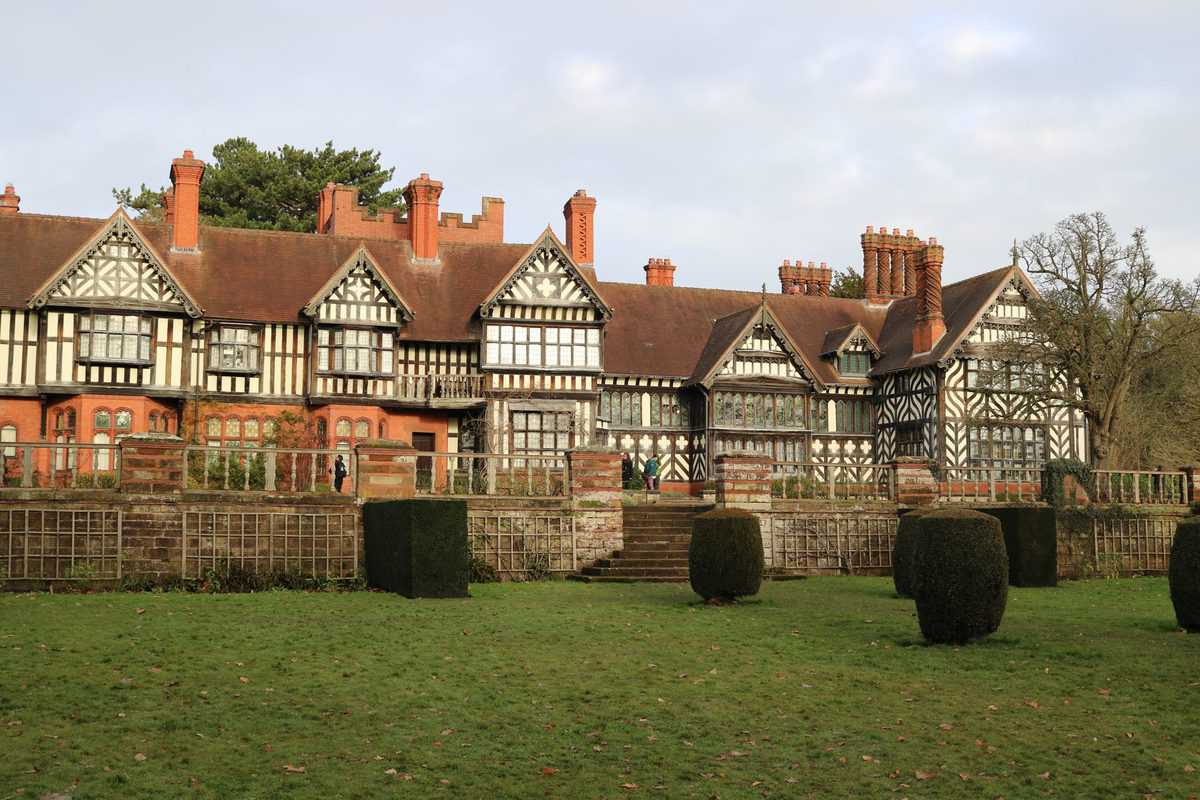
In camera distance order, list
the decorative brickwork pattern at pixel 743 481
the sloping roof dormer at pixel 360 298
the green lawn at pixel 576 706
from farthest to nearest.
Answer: the sloping roof dormer at pixel 360 298, the decorative brickwork pattern at pixel 743 481, the green lawn at pixel 576 706

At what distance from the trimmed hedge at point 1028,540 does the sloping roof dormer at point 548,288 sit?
16.9 meters

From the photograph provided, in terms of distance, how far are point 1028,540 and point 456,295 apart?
20.0 meters

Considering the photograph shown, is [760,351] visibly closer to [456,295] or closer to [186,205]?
[456,295]

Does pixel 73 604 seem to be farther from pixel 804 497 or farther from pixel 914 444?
pixel 914 444

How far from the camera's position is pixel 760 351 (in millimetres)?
38219

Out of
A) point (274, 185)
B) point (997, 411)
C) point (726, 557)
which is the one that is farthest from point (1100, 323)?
point (274, 185)

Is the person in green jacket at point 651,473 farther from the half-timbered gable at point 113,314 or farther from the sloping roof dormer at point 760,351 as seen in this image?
the half-timbered gable at point 113,314

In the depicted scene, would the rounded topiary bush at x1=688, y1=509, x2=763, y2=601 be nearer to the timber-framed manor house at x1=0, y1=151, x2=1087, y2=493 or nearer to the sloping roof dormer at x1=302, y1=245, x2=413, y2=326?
the timber-framed manor house at x1=0, y1=151, x2=1087, y2=493

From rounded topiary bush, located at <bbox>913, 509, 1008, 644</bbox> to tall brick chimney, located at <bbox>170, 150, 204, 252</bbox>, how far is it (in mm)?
27532

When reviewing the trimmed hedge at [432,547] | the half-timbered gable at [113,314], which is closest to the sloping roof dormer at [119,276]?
the half-timbered gable at [113,314]

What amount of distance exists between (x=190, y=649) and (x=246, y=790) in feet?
14.8

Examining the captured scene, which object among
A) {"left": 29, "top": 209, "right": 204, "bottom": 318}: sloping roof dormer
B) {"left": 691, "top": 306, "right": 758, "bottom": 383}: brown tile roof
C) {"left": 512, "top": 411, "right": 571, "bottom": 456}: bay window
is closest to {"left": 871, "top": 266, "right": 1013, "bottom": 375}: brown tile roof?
{"left": 691, "top": 306, "right": 758, "bottom": 383}: brown tile roof

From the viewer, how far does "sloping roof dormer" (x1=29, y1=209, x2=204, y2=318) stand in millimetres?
31812

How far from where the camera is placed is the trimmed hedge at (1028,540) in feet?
67.7
